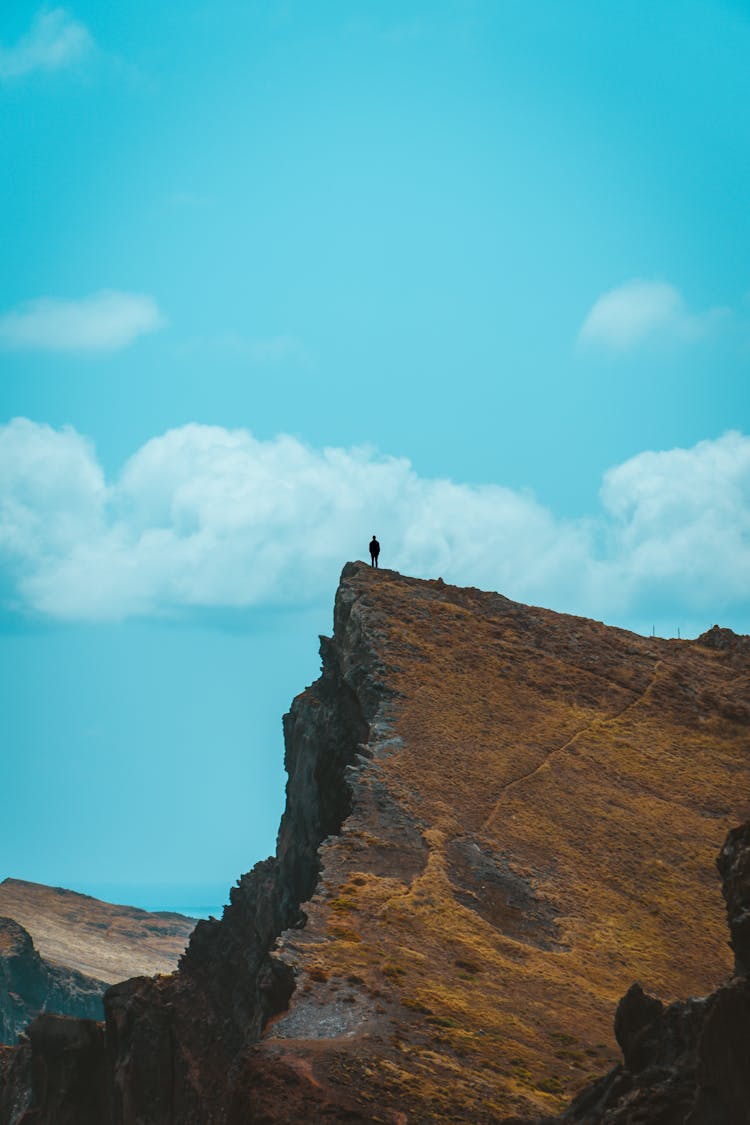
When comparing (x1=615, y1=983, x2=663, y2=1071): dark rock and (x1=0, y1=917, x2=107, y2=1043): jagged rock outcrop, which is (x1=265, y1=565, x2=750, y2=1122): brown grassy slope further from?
(x1=0, y1=917, x2=107, y2=1043): jagged rock outcrop

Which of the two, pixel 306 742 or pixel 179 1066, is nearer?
pixel 179 1066

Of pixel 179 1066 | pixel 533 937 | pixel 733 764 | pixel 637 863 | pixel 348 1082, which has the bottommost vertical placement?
pixel 179 1066

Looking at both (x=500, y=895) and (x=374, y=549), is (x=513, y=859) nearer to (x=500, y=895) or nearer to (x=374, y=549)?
(x=500, y=895)

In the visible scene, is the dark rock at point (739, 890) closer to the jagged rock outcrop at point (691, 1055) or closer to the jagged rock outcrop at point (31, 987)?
the jagged rock outcrop at point (691, 1055)

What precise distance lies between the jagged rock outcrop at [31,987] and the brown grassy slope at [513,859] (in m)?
87.4

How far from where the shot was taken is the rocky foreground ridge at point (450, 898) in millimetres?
39062

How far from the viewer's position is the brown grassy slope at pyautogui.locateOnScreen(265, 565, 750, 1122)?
4097 cm

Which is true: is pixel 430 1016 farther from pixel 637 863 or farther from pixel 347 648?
pixel 347 648

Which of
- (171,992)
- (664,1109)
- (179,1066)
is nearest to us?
(664,1109)

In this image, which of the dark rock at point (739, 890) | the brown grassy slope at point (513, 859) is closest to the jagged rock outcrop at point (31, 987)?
the brown grassy slope at point (513, 859)

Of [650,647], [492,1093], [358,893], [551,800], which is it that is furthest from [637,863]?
[650,647]

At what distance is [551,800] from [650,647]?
3496 centimetres

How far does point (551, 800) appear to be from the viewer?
67.9m

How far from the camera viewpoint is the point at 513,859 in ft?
199
